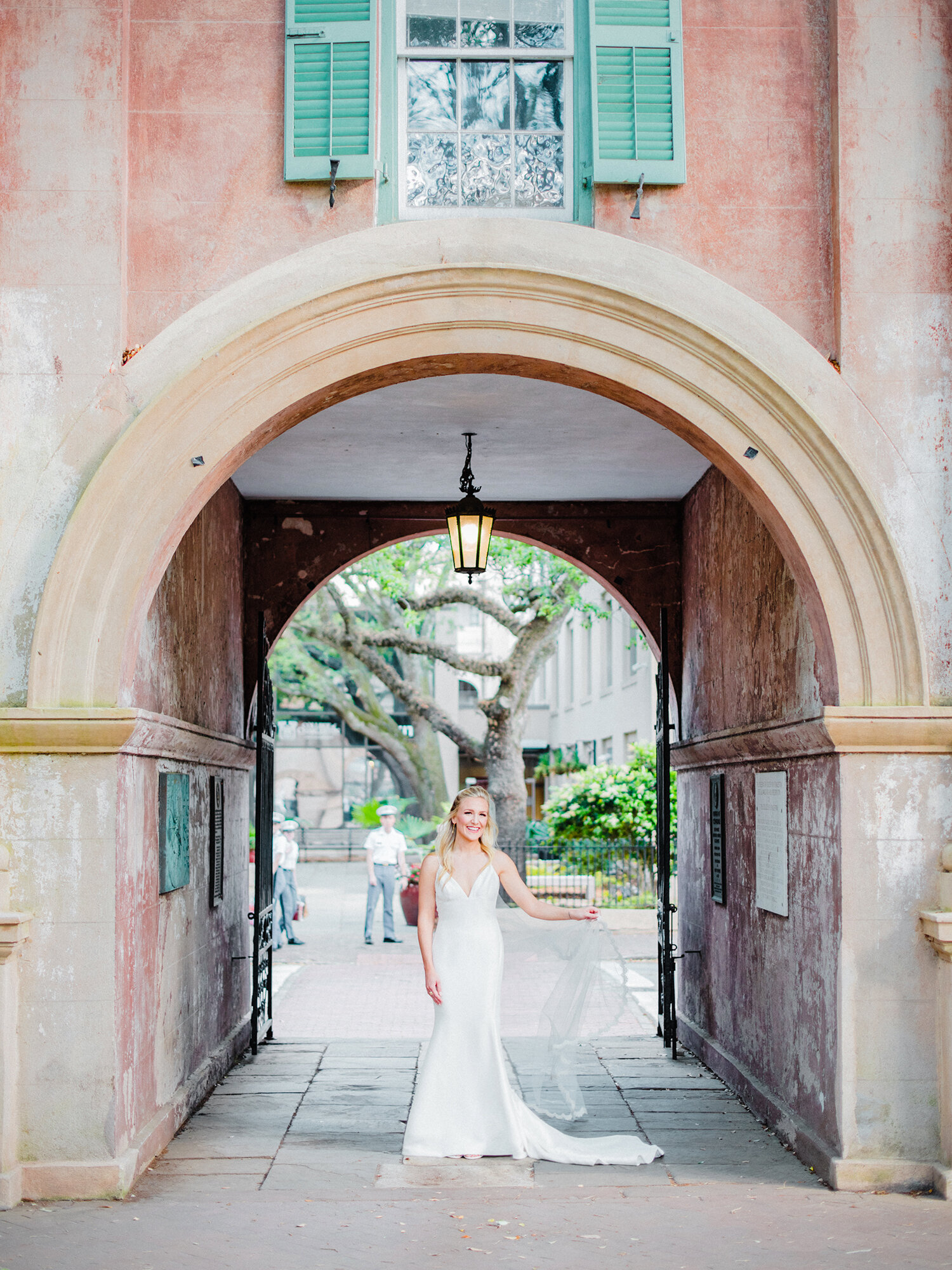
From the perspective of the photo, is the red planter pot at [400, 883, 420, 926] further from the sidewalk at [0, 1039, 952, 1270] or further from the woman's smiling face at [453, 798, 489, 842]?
the woman's smiling face at [453, 798, 489, 842]

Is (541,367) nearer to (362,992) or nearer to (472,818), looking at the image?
(472,818)

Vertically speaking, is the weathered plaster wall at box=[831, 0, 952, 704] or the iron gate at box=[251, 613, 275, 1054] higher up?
the weathered plaster wall at box=[831, 0, 952, 704]

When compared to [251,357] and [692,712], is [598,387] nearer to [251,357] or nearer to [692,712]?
[251,357]

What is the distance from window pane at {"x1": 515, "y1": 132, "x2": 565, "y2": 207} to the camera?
642 centimetres

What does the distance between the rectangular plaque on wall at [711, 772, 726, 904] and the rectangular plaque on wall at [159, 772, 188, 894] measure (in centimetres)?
354

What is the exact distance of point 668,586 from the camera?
10.6m

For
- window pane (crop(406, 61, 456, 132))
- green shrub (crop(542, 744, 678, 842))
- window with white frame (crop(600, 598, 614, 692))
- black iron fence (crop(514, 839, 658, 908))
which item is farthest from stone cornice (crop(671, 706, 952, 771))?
window with white frame (crop(600, 598, 614, 692))

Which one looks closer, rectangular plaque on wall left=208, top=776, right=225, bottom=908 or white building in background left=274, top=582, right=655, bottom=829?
rectangular plaque on wall left=208, top=776, right=225, bottom=908

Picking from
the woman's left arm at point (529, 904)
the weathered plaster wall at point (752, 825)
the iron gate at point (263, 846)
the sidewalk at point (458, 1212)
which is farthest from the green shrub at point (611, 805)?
the woman's left arm at point (529, 904)

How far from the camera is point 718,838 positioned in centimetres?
879

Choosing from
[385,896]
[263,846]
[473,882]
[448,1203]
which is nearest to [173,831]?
[473,882]

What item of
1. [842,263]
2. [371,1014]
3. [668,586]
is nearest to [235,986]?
[371,1014]

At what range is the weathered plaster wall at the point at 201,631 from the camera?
6820mm

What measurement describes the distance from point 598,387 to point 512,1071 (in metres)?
4.78
